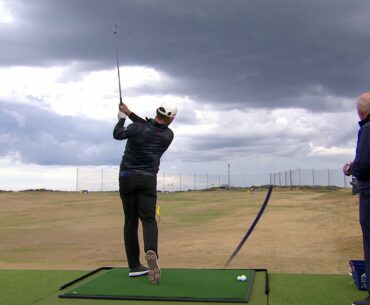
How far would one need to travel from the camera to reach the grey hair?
5270 mm

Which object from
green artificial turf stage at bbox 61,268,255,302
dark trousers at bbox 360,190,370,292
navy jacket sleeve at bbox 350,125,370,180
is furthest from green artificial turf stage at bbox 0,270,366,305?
navy jacket sleeve at bbox 350,125,370,180

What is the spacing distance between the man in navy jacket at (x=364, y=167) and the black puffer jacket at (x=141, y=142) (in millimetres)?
2517

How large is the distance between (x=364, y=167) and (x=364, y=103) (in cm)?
65

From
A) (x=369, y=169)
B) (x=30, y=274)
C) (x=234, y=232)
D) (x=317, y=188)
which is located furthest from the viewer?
(x=317, y=188)

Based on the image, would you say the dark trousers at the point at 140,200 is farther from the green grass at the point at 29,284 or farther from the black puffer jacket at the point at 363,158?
the black puffer jacket at the point at 363,158

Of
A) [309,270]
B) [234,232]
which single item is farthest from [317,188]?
[309,270]

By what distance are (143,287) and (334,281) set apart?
2.36 meters

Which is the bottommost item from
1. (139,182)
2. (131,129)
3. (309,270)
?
(309,270)

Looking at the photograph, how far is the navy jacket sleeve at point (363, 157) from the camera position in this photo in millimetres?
5078

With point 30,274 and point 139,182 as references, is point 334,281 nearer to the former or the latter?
point 139,182

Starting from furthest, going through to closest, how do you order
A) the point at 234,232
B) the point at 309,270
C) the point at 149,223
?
the point at 234,232 → the point at 309,270 → the point at 149,223

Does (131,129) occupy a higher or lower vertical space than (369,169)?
higher

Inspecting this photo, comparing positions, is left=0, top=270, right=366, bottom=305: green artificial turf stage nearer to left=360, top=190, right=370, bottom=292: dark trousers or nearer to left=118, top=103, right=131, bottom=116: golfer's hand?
left=360, top=190, right=370, bottom=292: dark trousers

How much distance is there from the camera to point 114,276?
7031 millimetres
